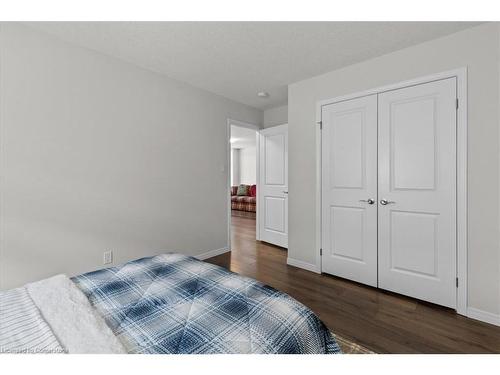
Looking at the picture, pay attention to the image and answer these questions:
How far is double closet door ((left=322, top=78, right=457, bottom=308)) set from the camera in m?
2.11

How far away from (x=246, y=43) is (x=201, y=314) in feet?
7.23

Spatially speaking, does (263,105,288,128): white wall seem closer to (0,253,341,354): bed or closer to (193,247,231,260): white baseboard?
(193,247,231,260): white baseboard

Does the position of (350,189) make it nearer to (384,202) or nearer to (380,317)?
(384,202)

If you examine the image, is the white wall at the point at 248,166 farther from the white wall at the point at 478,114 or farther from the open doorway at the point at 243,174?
the white wall at the point at 478,114

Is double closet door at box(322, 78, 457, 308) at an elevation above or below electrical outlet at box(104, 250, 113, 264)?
above

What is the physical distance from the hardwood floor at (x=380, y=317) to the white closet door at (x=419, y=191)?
0.68ft

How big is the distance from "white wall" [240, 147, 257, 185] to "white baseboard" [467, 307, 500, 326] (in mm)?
7527

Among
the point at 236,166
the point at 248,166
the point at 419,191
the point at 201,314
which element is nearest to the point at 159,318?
the point at 201,314

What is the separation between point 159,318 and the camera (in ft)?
3.25

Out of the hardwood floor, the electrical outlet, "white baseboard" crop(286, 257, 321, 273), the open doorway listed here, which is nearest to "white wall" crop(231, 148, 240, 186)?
the open doorway

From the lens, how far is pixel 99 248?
2.38 m

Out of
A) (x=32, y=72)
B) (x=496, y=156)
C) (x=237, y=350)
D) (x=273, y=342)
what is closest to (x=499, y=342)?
(x=496, y=156)

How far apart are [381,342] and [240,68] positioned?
2.82 meters
